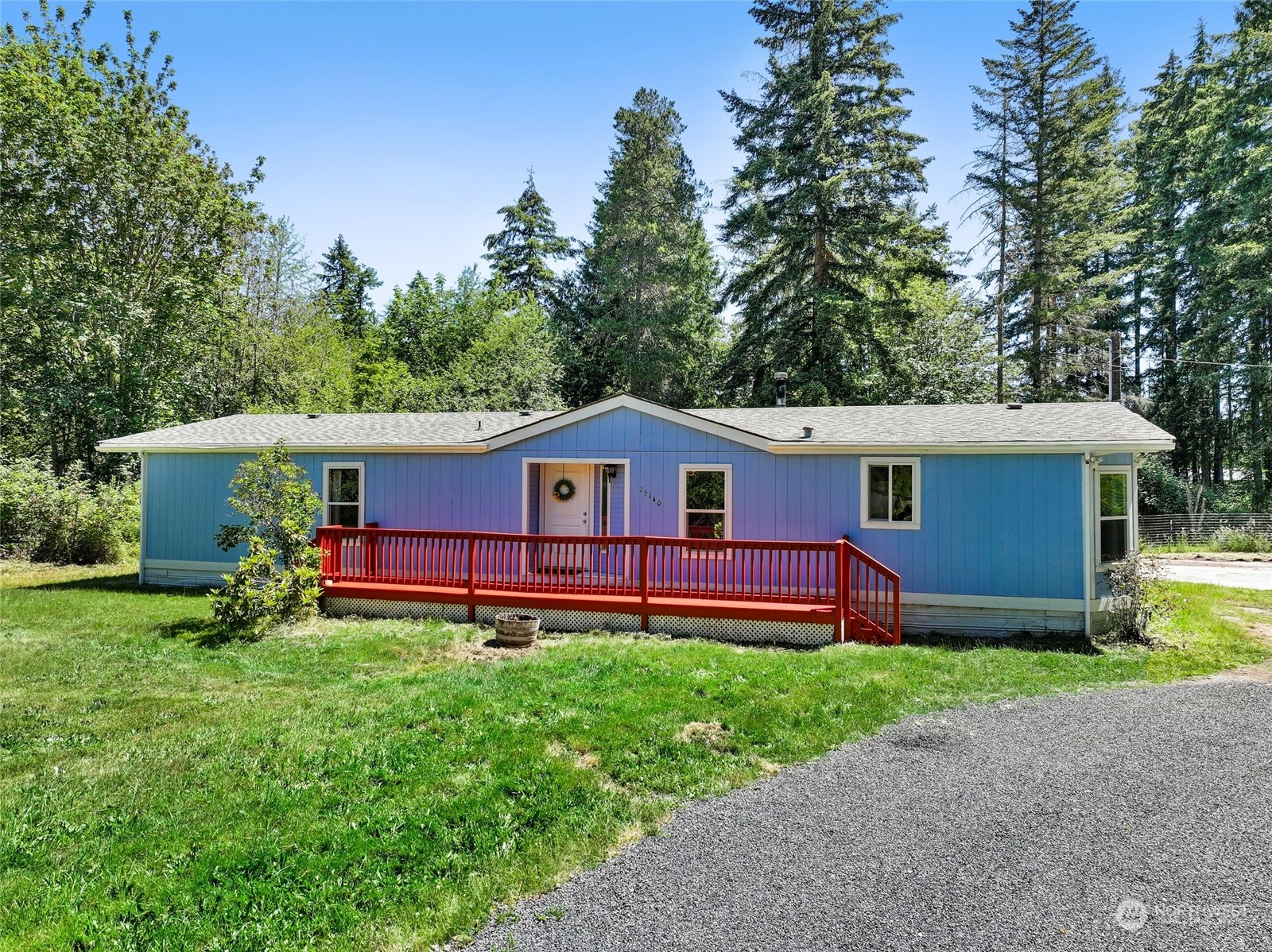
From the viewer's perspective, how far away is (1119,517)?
29.9 feet

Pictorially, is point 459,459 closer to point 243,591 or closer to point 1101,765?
point 243,591

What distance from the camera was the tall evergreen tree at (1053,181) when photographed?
72.0 ft

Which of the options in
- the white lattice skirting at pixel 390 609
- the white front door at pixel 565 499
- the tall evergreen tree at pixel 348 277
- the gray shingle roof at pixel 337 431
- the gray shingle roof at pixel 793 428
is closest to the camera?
the gray shingle roof at pixel 793 428

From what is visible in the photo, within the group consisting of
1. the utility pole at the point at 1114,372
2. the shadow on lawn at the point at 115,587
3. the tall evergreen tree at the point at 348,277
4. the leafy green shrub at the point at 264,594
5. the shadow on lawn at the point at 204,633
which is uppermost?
the tall evergreen tree at the point at 348,277

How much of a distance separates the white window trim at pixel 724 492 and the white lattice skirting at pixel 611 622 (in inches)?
62.5

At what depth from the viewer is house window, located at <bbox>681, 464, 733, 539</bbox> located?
10.0m

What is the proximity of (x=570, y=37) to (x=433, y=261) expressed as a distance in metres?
19.1

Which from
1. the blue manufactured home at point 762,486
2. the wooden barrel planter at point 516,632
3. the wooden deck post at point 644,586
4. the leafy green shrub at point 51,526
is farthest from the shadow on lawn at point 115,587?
the wooden deck post at point 644,586

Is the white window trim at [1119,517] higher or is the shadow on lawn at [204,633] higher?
the white window trim at [1119,517]

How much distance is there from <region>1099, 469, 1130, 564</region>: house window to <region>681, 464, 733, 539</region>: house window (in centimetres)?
471

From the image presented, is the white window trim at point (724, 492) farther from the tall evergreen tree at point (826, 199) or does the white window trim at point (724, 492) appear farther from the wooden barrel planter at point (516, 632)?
the tall evergreen tree at point (826, 199)

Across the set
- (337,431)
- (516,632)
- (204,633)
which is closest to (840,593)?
(516,632)

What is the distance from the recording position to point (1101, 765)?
4602 mm

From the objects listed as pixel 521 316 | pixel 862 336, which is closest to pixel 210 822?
pixel 862 336
